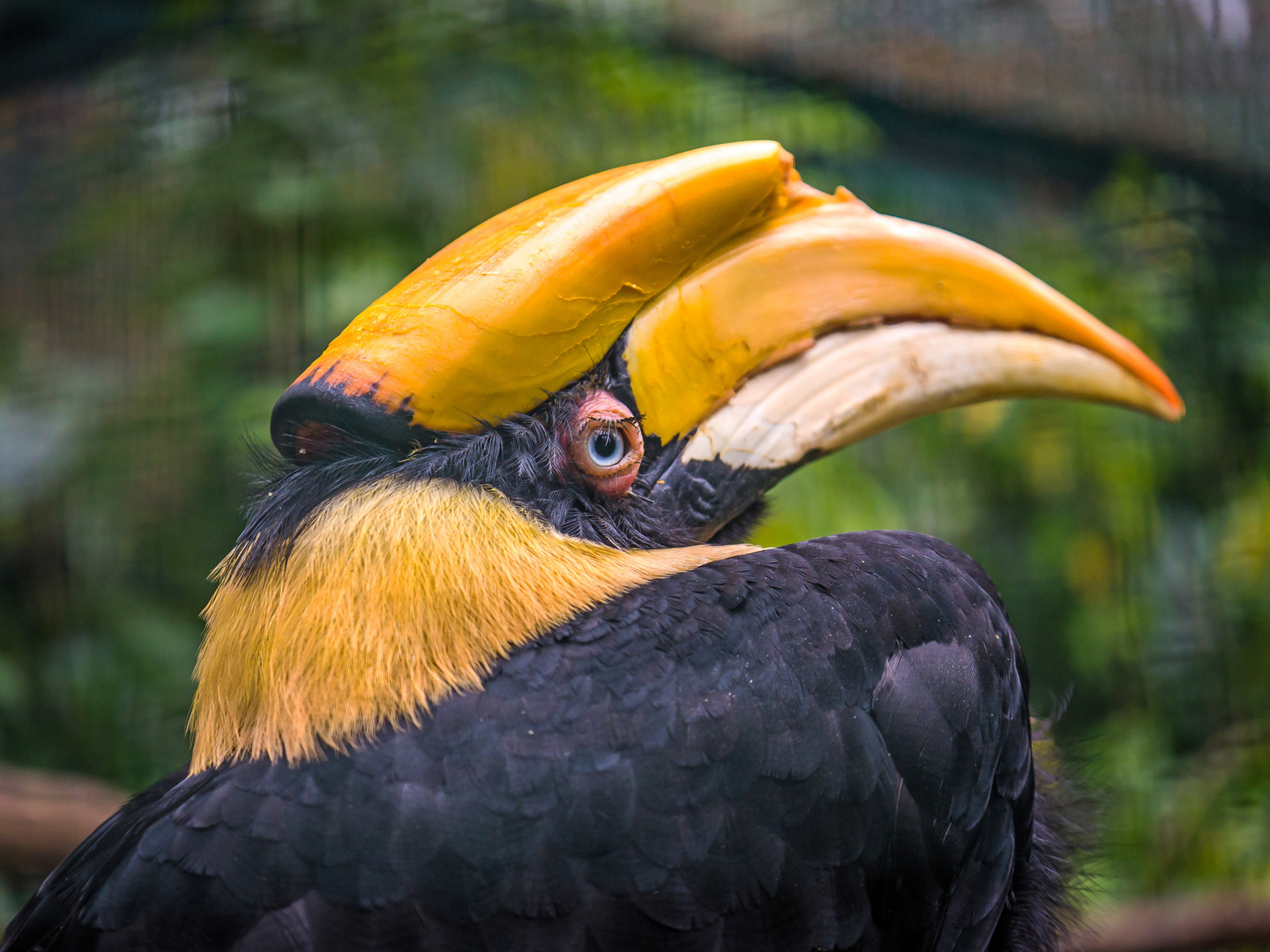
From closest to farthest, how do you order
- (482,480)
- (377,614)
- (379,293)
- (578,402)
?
(377,614) → (482,480) → (578,402) → (379,293)

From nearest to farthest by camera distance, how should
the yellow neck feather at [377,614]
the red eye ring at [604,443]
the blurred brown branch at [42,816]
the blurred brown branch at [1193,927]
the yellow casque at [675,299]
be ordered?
the yellow neck feather at [377,614]
the yellow casque at [675,299]
the red eye ring at [604,443]
the blurred brown branch at [42,816]
the blurred brown branch at [1193,927]

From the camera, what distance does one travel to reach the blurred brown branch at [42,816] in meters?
2.49

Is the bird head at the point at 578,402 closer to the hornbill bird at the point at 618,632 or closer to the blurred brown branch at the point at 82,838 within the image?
the hornbill bird at the point at 618,632

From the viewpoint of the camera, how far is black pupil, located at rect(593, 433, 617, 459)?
1.47 m

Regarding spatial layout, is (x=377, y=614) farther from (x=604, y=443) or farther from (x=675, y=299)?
(x=675, y=299)

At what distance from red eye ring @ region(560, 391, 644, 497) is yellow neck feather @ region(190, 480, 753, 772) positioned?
5.1 inches

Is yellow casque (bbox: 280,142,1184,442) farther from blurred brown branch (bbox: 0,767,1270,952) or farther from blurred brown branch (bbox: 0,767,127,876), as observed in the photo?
blurred brown branch (bbox: 0,767,127,876)

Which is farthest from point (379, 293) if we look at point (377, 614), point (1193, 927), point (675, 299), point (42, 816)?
point (1193, 927)

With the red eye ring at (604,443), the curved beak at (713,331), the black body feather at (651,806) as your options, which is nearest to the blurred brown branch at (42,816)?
the black body feather at (651,806)

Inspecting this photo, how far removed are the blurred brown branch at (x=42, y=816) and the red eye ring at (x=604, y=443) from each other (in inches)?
66.5

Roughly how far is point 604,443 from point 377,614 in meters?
0.41

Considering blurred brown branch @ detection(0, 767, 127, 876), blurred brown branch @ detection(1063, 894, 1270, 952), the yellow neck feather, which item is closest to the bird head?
the yellow neck feather

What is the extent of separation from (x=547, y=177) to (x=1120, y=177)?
6.33 feet

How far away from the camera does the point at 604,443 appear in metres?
1.48
